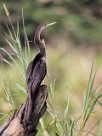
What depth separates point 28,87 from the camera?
679mm

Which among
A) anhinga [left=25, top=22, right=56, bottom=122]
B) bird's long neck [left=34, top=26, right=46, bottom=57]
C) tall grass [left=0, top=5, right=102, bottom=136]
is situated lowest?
tall grass [left=0, top=5, right=102, bottom=136]

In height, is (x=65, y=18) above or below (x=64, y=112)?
below

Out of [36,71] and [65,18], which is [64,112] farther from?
[65,18]

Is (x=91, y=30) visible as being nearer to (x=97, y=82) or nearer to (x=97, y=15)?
(x=97, y=15)

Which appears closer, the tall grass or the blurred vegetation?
the tall grass

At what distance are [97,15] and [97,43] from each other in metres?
0.38

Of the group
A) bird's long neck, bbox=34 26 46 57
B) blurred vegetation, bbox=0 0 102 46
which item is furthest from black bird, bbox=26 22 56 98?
blurred vegetation, bbox=0 0 102 46

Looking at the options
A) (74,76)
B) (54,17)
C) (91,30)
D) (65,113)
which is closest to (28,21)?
(54,17)

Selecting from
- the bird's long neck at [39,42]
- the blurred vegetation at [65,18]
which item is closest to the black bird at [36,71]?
the bird's long neck at [39,42]

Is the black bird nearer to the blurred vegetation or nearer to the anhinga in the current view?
the anhinga

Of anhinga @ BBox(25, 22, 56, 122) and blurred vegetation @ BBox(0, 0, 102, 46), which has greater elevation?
anhinga @ BBox(25, 22, 56, 122)

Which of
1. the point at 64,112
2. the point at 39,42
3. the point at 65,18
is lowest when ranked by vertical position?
the point at 65,18

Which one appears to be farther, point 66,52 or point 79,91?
point 66,52

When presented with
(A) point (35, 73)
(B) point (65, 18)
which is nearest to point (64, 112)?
(A) point (35, 73)
